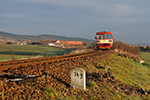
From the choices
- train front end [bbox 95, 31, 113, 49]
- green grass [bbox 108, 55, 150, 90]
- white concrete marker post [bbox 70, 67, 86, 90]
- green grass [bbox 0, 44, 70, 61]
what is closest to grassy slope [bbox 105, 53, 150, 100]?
green grass [bbox 108, 55, 150, 90]

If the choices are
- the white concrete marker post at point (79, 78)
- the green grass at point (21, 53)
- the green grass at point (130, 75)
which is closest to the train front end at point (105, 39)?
the green grass at point (21, 53)

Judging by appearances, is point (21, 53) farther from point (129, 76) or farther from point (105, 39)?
point (129, 76)

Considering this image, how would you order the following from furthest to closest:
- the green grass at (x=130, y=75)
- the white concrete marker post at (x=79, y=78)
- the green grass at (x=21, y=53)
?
1. the green grass at (x=21, y=53)
2. the green grass at (x=130, y=75)
3. the white concrete marker post at (x=79, y=78)

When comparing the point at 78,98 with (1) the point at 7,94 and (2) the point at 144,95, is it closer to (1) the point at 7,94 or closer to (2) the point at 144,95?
(1) the point at 7,94

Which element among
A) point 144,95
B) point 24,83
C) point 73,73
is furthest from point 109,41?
point 24,83

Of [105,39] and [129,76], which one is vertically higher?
[105,39]

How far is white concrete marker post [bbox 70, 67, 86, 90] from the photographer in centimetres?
578

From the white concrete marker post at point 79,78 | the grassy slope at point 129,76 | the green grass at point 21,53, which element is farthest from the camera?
the green grass at point 21,53

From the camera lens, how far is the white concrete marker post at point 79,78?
578 cm

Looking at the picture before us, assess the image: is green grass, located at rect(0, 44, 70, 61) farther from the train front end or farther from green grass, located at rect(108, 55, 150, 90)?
the train front end

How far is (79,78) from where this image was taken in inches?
231

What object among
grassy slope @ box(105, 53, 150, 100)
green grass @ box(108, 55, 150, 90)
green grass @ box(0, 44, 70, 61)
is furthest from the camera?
green grass @ box(0, 44, 70, 61)

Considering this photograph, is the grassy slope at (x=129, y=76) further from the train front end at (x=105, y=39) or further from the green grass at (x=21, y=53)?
the train front end at (x=105, y=39)

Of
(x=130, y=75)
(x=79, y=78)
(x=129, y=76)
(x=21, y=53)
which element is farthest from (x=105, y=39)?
(x=79, y=78)
